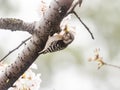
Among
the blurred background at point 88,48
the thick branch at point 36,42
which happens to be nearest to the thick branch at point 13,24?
the thick branch at point 36,42

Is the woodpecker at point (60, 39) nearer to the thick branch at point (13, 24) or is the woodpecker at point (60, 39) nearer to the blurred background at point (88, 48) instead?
the thick branch at point (13, 24)

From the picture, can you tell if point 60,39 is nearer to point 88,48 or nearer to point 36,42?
point 36,42

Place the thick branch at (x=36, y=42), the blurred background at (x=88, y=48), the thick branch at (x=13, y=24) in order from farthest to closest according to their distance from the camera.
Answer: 1. the blurred background at (x=88, y=48)
2. the thick branch at (x=13, y=24)
3. the thick branch at (x=36, y=42)

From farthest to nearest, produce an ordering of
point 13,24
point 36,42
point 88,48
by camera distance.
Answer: point 88,48 < point 13,24 < point 36,42

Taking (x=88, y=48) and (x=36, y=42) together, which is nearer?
(x=36, y=42)

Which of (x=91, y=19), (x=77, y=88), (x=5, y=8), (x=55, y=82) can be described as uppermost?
(x=5, y=8)

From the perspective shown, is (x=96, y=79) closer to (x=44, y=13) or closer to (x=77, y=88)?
(x=77, y=88)

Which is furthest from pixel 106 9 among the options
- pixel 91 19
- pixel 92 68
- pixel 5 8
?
pixel 5 8

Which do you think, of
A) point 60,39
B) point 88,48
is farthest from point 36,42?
point 88,48

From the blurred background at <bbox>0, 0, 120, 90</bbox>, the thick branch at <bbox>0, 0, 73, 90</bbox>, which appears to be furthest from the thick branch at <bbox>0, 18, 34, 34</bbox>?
the blurred background at <bbox>0, 0, 120, 90</bbox>
